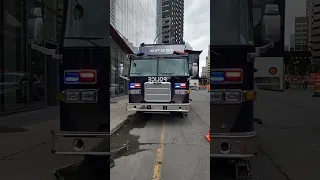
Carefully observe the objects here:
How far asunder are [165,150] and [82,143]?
0.79m

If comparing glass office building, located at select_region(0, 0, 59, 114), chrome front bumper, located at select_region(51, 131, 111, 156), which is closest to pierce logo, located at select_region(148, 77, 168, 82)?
glass office building, located at select_region(0, 0, 59, 114)

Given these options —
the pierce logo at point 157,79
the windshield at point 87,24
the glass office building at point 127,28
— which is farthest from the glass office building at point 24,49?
the pierce logo at point 157,79

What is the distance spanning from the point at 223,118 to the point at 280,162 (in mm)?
3258

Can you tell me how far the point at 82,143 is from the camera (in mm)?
2355

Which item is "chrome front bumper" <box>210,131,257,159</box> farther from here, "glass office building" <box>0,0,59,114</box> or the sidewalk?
"glass office building" <box>0,0,59,114</box>

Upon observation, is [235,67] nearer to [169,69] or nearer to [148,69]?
[148,69]

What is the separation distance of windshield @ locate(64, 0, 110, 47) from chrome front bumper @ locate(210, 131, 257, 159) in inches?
41.9

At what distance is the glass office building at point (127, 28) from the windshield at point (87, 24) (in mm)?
57

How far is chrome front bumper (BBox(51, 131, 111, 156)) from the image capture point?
2.22 m

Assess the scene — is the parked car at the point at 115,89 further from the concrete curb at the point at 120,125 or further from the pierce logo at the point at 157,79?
the pierce logo at the point at 157,79

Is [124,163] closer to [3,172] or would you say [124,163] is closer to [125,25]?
[125,25]

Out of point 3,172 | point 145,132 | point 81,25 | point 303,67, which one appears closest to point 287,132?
point 303,67

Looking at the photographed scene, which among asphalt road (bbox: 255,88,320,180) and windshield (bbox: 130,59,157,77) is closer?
asphalt road (bbox: 255,88,320,180)

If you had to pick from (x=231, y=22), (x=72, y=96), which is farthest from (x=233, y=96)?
(x=72, y=96)
